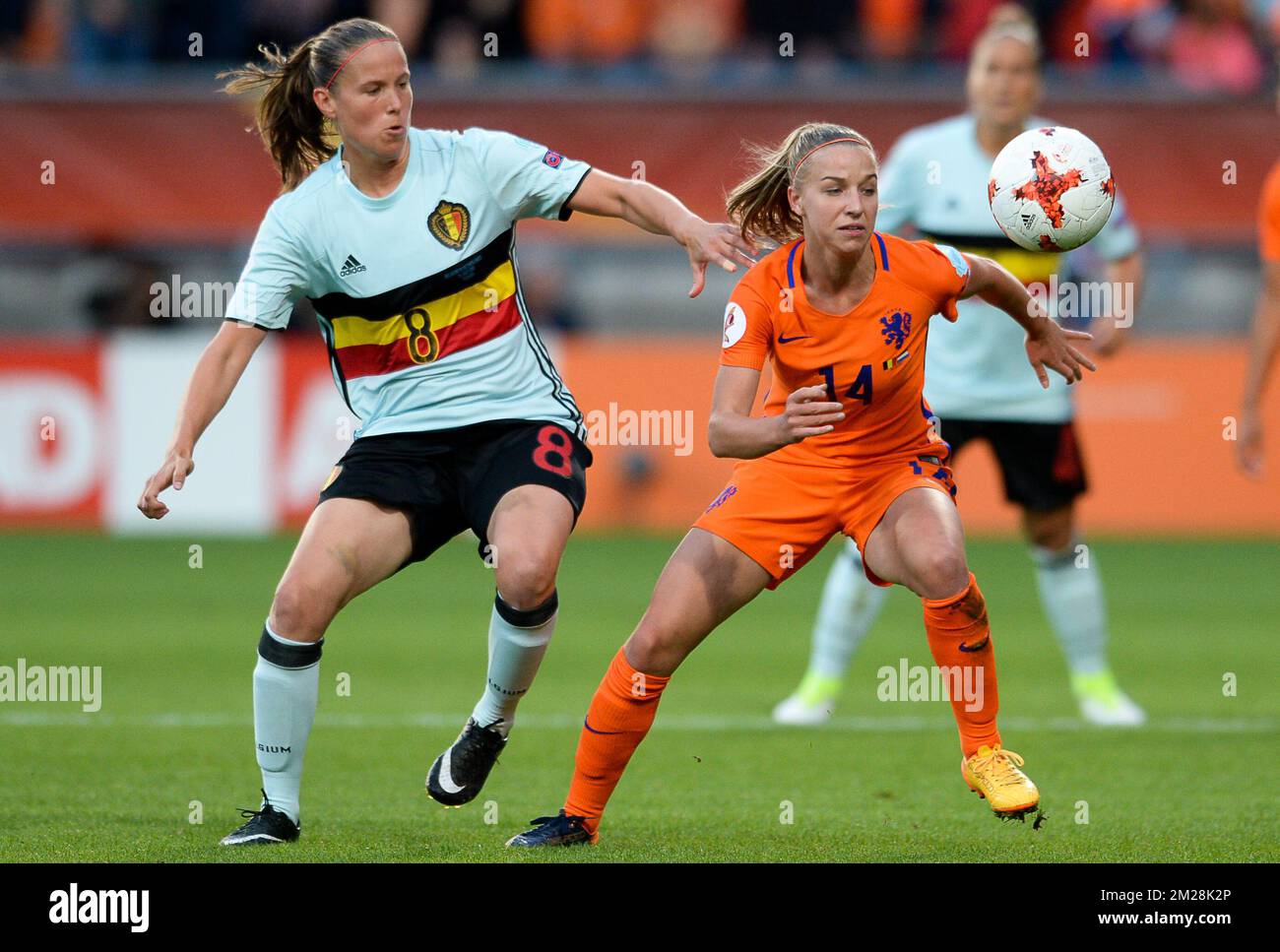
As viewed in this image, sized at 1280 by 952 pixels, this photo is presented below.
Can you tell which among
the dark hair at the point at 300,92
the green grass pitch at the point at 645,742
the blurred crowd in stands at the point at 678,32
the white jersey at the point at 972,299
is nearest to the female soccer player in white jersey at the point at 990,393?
the white jersey at the point at 972,299

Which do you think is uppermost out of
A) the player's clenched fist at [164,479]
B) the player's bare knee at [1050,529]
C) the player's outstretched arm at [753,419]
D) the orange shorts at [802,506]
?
the player's outstretched arm at [753,419]

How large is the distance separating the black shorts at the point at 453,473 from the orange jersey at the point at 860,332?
2.36 ft

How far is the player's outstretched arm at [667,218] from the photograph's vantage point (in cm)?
543

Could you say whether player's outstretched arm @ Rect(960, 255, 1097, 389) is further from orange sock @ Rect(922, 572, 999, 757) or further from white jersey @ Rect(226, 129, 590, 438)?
white jersey @ Rect(226, 129, 590, 438)

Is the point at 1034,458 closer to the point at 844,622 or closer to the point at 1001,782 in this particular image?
the point at 844,622

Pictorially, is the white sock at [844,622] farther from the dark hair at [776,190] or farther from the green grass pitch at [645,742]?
the dark hair at [776,190]

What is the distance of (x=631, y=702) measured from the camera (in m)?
5.46

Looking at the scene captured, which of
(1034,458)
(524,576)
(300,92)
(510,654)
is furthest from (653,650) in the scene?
(1034,458)

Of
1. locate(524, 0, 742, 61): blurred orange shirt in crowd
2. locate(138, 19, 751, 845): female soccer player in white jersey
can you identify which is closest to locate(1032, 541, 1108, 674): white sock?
locate(138, 19, 751, 845): female soccer player in white jersey

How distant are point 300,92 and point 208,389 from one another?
105 cm

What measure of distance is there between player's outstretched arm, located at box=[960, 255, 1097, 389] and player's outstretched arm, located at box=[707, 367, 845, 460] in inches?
27.0

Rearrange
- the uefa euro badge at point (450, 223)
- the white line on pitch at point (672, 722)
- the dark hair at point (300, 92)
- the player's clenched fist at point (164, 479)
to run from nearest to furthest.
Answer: the player's clenched fist at point (164, 479), the dark hair at point (300, 92), the uefa euro badge at point (450, 223), the white line on pitch at point (672, 722)

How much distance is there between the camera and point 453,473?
5777mm

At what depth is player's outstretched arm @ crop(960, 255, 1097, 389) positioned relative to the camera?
5.64 m
